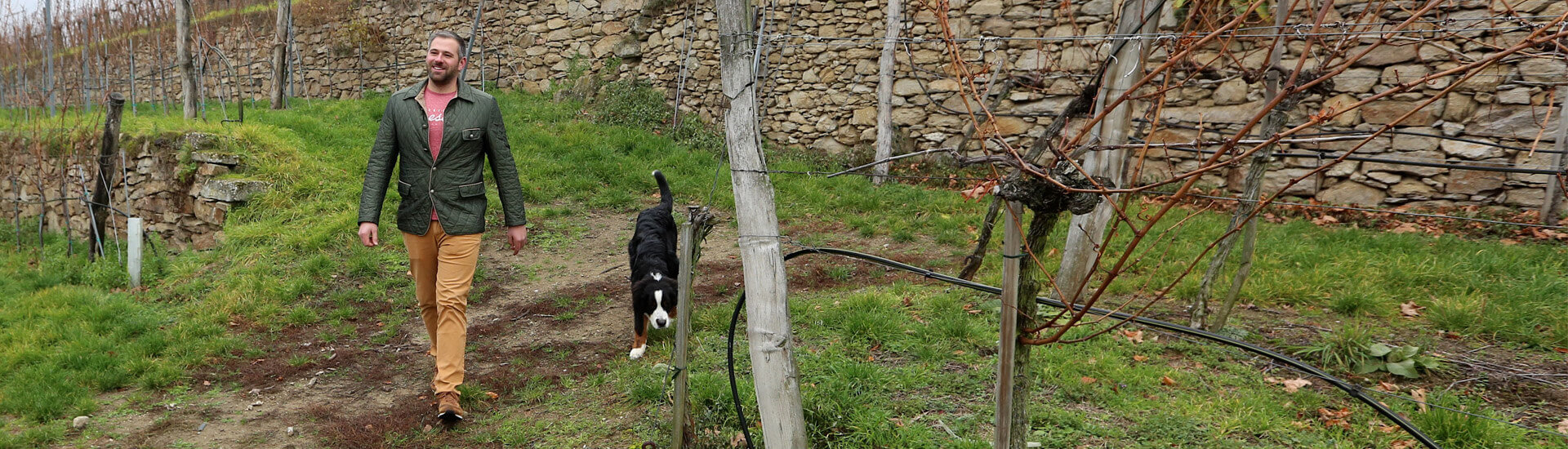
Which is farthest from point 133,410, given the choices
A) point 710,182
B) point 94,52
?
point 94,52

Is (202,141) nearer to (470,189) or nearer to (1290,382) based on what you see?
(470,189)

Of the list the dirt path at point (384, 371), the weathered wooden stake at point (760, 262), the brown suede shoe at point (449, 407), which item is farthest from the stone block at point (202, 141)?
→ the weathered wooden stake at point (760, 262)

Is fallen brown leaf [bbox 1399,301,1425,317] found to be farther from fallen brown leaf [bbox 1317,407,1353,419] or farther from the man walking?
the man walking

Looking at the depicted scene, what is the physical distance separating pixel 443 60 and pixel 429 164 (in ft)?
1.65

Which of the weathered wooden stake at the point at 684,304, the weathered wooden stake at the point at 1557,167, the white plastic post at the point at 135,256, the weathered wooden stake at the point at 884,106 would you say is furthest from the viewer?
the weathered wooden stake at the point at 884,106

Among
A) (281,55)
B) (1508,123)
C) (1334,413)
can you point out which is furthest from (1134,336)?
(281,55)

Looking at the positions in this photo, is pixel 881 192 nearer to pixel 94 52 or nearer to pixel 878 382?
pixel 878 382

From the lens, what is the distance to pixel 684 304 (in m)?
2.95

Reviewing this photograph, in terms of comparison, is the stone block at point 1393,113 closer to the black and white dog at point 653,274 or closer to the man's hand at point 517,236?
the black and white dog at point 653,274

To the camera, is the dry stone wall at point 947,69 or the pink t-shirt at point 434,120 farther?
the dry stone wall at point 947,69

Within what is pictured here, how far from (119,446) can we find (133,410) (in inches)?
21.4

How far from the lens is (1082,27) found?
8422 mm

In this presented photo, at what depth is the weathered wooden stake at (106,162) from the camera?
7.10 meters

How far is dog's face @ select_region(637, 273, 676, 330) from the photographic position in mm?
4402
